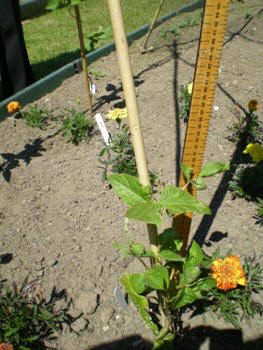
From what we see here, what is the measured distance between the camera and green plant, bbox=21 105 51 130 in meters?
2.97

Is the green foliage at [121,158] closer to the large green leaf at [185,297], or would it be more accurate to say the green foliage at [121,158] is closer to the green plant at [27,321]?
the green plant at [27,321]

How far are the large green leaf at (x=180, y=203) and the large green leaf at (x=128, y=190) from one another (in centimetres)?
6

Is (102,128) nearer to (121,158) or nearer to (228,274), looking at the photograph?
(121,158)

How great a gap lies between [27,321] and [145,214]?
3.80 ft

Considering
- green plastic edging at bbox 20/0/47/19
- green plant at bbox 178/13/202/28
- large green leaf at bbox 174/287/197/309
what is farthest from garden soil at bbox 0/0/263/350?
green plastic edging at bbox 20/0/47/19

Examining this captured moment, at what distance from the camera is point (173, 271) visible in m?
1.30

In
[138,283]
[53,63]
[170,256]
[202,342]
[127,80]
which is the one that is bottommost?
[202,342]

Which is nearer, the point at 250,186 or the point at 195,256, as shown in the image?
the point at 195,256

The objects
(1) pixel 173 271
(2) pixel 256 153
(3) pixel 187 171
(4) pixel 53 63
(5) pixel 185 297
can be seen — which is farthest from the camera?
(4) pixel 53 63

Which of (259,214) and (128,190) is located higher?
(128,190)

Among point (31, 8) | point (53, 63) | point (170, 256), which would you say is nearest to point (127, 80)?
point (170, 256)

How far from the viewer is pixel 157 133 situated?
2797 millimetres

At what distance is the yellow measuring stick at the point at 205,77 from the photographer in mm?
876

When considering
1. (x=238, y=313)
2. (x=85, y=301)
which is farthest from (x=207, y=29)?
(x=85, y=301)
